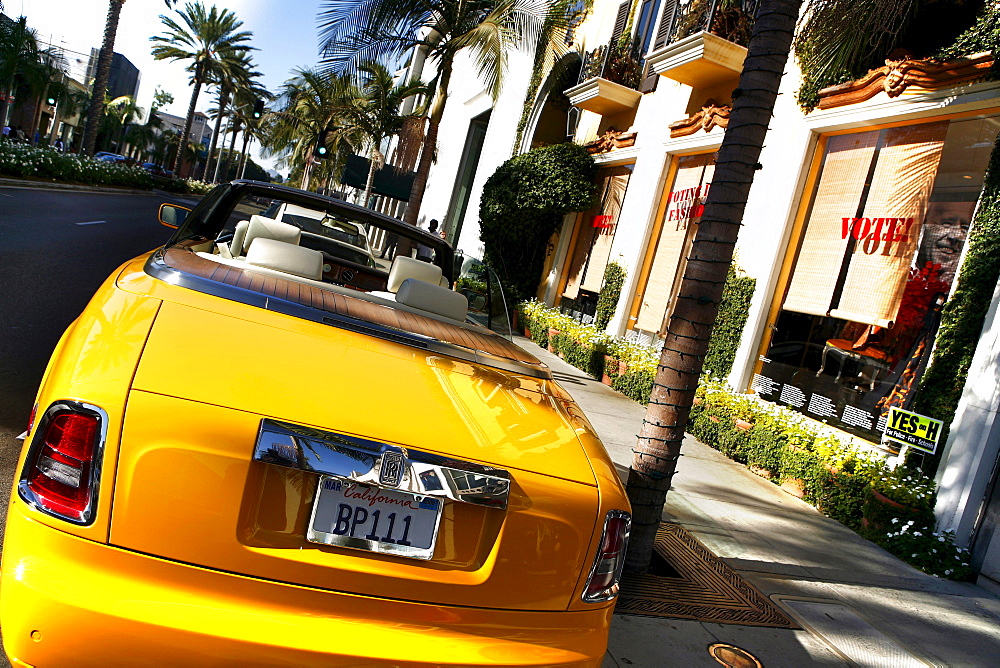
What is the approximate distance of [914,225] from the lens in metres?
7.18

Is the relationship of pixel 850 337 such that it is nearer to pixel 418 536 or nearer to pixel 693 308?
pixel 693 308

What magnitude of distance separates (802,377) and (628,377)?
8.60 feet

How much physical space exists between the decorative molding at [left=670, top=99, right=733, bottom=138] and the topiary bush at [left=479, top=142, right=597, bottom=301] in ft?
10.7

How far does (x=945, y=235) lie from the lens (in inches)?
269

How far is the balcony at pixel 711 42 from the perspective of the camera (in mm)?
10625

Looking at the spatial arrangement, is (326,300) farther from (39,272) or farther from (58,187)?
(58,187)

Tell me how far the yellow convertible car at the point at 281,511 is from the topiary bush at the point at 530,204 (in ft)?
43.6

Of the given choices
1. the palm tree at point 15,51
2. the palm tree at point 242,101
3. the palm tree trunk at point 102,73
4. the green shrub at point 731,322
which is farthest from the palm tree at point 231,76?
the green shrub at point 731,322

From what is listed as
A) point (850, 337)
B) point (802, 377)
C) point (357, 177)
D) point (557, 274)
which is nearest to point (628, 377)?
point (802, 377)

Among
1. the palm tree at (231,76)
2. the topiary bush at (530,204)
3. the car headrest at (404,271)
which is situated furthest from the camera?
the palm tree at (231,76)

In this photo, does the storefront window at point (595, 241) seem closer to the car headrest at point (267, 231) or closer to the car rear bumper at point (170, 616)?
the car headrest at point (267, 231)

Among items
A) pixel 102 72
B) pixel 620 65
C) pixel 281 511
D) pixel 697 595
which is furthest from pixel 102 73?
pixel 281 511

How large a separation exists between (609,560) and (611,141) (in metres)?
13.7

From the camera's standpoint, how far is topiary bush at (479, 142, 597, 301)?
49.6 ft
